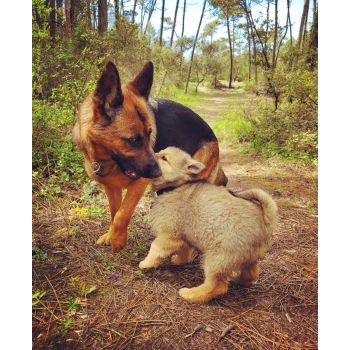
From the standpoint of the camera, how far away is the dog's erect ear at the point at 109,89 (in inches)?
85.0

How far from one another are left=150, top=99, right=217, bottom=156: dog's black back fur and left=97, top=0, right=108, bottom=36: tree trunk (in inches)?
31.3

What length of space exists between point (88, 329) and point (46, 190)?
1.09 m

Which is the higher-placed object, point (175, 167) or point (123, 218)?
point (175, 167)

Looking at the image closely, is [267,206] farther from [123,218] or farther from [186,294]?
[123,218]

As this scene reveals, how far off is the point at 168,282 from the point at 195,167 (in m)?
0.89

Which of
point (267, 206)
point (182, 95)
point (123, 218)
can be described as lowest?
point (123, 218)

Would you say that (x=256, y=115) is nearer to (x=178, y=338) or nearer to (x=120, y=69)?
(x=120, y=69)

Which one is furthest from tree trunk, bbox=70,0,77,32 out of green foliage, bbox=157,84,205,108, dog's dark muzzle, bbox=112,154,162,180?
dog's dark muzzle, bbox=112,154,162,180

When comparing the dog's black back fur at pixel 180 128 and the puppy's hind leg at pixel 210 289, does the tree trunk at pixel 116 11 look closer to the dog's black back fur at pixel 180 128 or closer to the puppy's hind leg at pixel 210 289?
the dog's black back fur at pixel 180 128

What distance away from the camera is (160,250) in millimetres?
2424

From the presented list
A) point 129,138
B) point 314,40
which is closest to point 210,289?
point 129,138

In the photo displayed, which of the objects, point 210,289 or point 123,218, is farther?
point 123,218

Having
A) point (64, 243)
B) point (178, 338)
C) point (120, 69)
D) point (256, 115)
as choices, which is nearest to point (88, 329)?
point (178, 338)

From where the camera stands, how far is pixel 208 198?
93.1 inches
